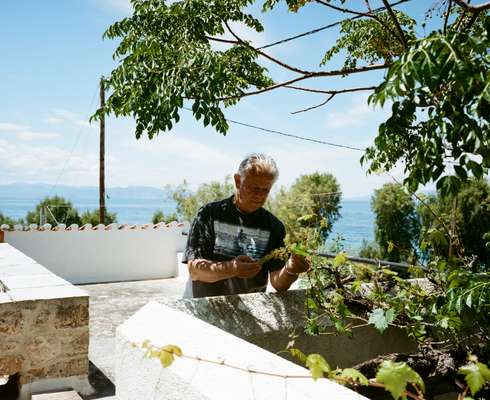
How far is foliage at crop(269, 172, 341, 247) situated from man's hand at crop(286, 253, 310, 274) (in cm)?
8

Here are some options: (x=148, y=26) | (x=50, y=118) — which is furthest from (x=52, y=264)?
(x=50, y=118)

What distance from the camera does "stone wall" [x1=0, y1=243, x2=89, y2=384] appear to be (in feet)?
9.84

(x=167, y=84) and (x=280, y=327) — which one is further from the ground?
(x=167, y=84)

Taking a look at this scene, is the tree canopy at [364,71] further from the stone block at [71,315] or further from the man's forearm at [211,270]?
the stone block at [71,315]

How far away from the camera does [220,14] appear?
9.91 feet

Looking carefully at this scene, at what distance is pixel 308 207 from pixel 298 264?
25 cm

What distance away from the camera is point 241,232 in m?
2.44

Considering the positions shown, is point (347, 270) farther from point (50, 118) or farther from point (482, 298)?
point (50, 118)

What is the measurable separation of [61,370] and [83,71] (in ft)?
100

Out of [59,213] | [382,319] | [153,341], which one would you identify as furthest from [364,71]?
[59,213]

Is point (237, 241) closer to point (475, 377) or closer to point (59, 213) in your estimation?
point (475, 377)

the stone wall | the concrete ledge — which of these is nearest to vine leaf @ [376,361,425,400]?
the concrete ledge

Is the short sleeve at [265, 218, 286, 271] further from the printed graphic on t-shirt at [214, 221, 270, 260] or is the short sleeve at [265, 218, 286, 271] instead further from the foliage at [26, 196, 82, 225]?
the foliage at [26, 196, 82, 225]

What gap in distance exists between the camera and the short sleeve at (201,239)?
2.32 metres
